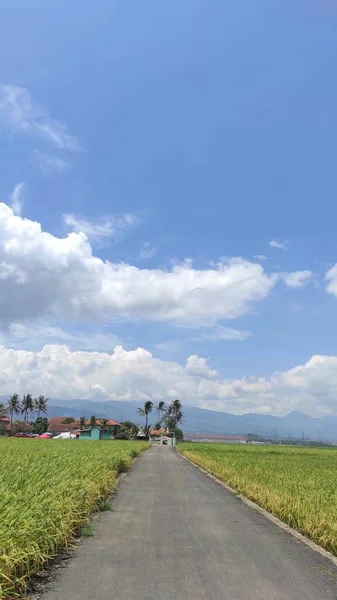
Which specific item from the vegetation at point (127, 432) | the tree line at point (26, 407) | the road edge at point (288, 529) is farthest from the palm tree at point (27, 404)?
the road edge at point (288, 529)

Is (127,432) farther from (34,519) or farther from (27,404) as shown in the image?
(34,519)

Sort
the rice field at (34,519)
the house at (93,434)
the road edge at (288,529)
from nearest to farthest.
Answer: the rice field at (34,519) → the road edge at (288,529) → the house at (93,434)

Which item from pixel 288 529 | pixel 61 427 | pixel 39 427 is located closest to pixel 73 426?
pixel 61 427

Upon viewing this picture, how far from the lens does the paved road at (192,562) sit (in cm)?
537

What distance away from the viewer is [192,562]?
6.56 meters

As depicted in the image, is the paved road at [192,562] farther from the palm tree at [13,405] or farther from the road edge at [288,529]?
the palm tree at [13,405]

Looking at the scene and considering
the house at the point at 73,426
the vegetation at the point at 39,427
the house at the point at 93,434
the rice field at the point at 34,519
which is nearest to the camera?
the rice field at the point at 34,519

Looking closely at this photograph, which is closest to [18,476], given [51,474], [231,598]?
[51,474]

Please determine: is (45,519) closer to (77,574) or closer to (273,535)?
(77,574)

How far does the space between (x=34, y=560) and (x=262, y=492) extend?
9.04 metres

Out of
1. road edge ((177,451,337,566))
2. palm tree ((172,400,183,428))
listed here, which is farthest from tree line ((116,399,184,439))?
road edge ((177,451,337,566))

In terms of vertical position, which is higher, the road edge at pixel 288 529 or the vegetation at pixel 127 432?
the road edge at pixel 288 529

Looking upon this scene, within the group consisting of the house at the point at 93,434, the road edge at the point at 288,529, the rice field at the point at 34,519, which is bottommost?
the house at the point at 93,434

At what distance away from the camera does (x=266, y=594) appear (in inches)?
212
